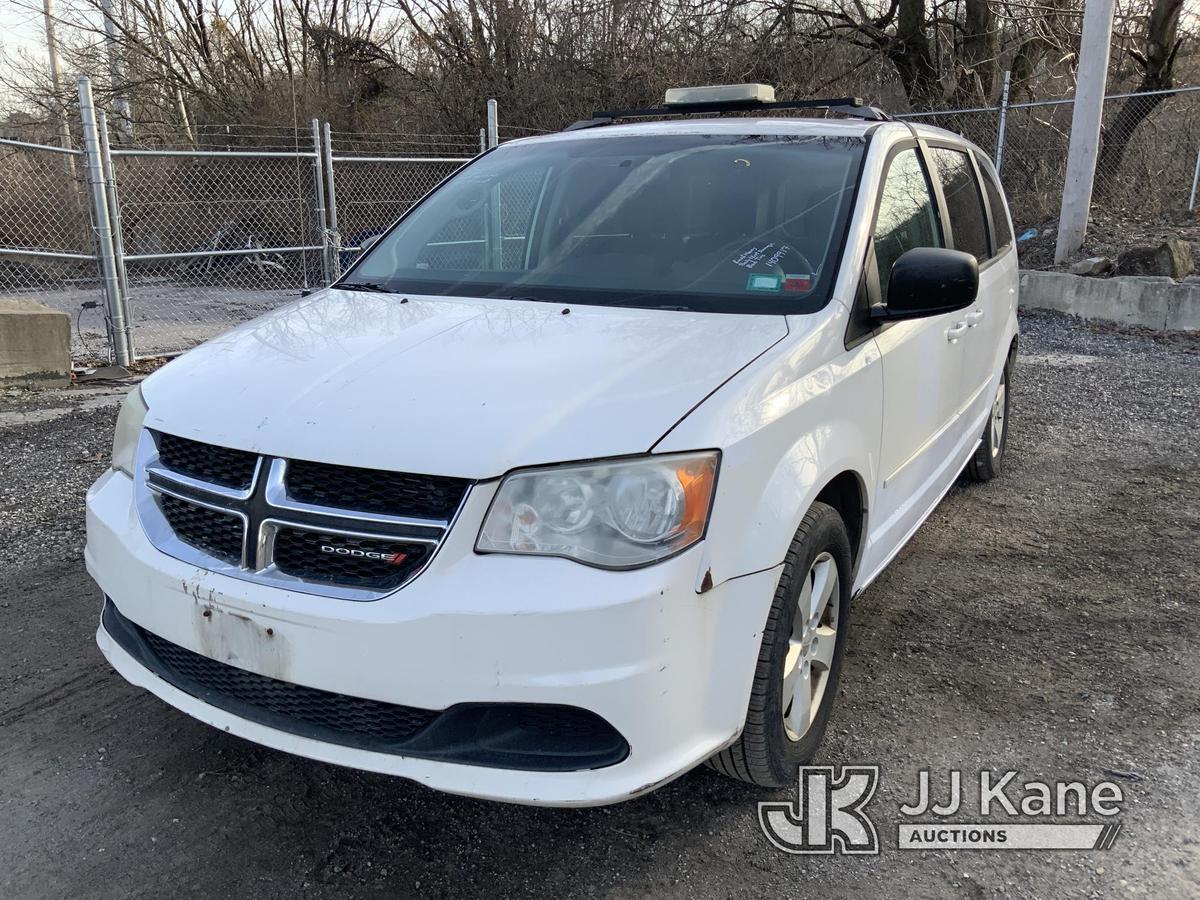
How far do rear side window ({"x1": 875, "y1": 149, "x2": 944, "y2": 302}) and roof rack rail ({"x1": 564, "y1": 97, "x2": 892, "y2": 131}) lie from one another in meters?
0.29

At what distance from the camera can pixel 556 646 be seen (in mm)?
1988

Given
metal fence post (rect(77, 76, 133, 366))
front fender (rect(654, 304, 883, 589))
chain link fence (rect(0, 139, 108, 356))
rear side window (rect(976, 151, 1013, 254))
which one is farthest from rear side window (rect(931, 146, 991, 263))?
chain link fence (rect(0, 139, 108, 356))

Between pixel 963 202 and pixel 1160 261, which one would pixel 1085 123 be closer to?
pixel 1160 261

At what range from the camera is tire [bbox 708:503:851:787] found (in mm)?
2344

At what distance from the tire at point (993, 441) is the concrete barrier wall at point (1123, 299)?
5.80 m

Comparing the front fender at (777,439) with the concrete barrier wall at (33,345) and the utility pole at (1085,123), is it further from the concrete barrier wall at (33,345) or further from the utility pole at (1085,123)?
the utility pole at (1085,123)

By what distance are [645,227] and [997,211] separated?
2703 mm

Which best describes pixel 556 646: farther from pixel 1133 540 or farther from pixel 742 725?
pixel 1133 540

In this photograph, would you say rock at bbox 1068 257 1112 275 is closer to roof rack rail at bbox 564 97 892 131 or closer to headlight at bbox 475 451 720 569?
roof rack rail at bbox 564 97 892 131

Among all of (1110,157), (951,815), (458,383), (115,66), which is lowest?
(951,815)

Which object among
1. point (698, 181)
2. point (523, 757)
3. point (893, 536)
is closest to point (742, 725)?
point (523, 757)

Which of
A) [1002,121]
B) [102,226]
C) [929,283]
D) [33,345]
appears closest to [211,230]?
[102,226]

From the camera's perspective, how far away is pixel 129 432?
272 cm

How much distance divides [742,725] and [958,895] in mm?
662
